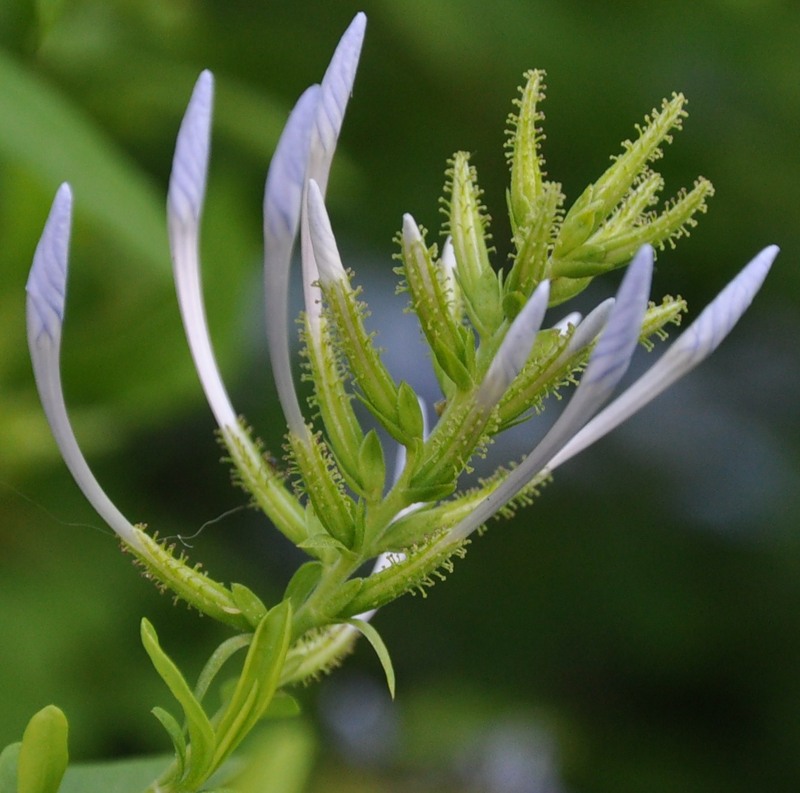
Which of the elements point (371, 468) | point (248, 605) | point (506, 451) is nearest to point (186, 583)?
point (248, 605)

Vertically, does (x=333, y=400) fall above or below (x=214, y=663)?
above

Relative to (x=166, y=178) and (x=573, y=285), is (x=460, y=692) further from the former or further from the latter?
(x=573, y=285)

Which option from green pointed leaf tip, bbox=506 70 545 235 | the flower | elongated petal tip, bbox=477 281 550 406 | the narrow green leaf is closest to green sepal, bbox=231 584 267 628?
the flower

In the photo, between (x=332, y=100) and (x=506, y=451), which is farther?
(x=506, y=451)

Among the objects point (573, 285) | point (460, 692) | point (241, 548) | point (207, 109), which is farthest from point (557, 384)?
point (460, 692)

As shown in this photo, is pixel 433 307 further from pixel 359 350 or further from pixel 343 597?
pixel 343 597

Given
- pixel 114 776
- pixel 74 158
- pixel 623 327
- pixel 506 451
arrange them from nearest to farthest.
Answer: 1. pixel 623 327
2. pixel 114 776
3. pixel 74 158
4. pixel 506 451

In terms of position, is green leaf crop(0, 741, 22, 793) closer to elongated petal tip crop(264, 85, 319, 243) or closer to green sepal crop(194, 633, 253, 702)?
green sepal crop(194, 633, 253, 702)
